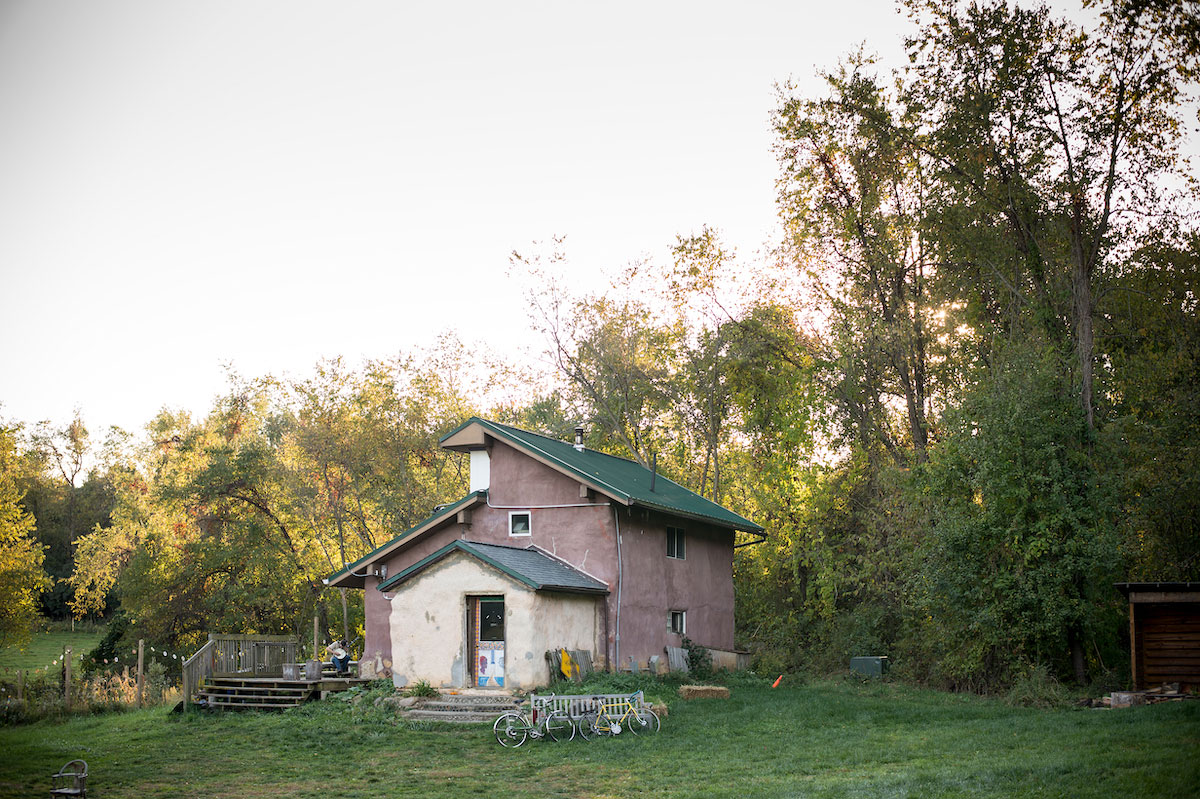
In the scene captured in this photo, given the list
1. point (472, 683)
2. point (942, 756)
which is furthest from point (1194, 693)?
point (472, 683)

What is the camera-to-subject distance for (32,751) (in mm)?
17531

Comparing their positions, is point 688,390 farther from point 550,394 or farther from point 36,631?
point 36,631

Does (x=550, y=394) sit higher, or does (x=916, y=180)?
(x=916, y=180)

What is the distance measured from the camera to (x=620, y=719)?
57.9 feet

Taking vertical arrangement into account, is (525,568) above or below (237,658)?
above

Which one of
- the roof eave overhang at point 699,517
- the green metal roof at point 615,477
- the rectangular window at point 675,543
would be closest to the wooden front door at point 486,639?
the green metal roof at point 615,477

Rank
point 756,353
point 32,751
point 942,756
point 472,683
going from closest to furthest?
point 942,756
point 32,751
point 472,683
point 756,353

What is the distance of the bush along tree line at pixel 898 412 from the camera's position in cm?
2273

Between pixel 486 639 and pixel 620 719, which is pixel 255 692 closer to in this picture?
pixel 486 639

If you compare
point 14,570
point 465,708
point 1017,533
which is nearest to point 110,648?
point 14,570

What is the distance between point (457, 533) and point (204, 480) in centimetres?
1578

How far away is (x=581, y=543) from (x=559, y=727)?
6.90m

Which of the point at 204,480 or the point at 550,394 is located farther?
the point at 550,394

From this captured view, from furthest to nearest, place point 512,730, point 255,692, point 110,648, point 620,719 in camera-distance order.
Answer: point 110,648 → point 255,692 → point 620,719 → point 512,730
